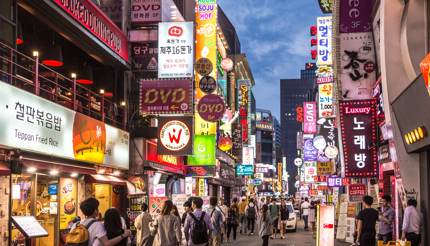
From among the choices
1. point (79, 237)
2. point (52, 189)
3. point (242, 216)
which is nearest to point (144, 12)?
point (52, 189)

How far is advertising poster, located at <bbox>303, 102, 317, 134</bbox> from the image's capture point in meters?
57.1

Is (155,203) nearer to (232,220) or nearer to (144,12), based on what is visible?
(232,220)

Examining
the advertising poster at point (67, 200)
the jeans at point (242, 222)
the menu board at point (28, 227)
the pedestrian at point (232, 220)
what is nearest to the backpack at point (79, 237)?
the menu board at point (28, 227)

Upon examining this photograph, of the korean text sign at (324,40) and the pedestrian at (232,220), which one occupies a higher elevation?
the korean text sign at (324,40)

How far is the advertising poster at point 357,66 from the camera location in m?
21.4

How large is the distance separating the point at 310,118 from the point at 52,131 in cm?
4549

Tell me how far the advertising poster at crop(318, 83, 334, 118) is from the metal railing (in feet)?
57.5

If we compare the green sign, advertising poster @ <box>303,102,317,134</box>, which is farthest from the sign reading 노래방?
advertising poster @ <box>303,102,317,134</box>

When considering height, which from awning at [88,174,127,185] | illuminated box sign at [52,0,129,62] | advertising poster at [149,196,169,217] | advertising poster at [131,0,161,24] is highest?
advertising poster at [131,0,161,24]

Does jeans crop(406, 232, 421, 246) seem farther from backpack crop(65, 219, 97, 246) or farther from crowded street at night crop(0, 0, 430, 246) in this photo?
backpack crop(65, 219, 97, 246)

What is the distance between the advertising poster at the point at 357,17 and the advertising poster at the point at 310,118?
1357 inches

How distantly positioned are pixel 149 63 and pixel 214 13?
1431cm

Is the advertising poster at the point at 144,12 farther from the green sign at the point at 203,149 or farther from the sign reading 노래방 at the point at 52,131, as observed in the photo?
the green sign at the point at 203,149

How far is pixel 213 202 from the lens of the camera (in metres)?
15.4
